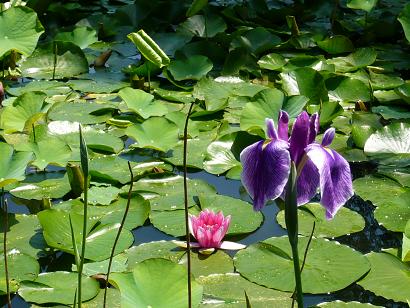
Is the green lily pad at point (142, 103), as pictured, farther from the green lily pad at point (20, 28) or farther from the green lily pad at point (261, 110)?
the green lily pad at point (20, 28)

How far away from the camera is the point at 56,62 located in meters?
3.18

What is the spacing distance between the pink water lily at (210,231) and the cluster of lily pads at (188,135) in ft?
0.07

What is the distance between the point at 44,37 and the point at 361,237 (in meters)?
2.23

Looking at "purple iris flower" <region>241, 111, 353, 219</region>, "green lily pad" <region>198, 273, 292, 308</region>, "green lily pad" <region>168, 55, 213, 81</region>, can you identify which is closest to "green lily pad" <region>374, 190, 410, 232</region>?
"green lily pad" <region>198, 273, 292, 308</region>

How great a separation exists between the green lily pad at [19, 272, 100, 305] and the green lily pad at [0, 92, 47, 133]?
3.10 ft

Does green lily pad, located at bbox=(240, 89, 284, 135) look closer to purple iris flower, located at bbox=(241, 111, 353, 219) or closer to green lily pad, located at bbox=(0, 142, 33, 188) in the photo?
green lily pad, located at bbox=(0, 142, 33, 188)

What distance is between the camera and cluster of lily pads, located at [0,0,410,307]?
1688mm

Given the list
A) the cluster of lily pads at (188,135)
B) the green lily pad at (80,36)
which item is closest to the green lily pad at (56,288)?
the cluster of lily pads at (188,135)

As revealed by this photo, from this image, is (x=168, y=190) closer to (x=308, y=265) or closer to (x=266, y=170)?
(x=308, y=265)

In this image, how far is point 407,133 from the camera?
2391 mm

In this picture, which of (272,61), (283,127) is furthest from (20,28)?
(283,127)

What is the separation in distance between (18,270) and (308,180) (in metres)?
0.86

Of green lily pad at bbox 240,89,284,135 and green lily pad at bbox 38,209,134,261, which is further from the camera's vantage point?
green lily pad at bbox 240,89,284,135

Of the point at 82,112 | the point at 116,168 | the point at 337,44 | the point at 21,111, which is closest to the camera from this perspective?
the point at 116,168
